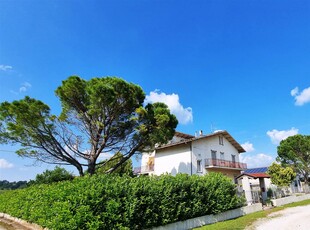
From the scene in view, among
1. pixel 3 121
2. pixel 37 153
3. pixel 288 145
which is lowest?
pixel 37 153

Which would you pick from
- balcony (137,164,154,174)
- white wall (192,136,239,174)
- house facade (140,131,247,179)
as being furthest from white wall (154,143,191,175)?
balcony (137,164,154,174)

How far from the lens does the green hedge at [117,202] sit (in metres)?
7.79

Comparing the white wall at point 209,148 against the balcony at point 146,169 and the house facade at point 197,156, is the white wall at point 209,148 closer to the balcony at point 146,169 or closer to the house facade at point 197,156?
the house facade at point 197,156

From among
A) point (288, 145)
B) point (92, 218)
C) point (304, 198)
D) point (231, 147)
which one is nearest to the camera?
point (92, 218)

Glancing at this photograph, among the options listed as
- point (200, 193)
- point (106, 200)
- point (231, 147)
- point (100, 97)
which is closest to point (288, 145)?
point (231, 147)

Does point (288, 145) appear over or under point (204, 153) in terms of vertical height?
over

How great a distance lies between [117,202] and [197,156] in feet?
59.9

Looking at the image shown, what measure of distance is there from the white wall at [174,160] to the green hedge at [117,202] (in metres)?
11.4

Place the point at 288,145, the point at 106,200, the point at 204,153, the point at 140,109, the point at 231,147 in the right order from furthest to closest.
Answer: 1. the point at 288,145
2. the point at 231,147
3. the point at 204,153
4. the point at 140,109
5. the point at 106,200

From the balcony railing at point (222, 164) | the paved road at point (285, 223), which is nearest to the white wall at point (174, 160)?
the balcony railing at point (222, 164)

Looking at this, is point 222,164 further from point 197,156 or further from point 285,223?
point 285,223

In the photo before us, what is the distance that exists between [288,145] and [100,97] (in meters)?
37.9

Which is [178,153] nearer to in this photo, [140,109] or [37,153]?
[140,109]

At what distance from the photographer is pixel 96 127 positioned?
1739cm
